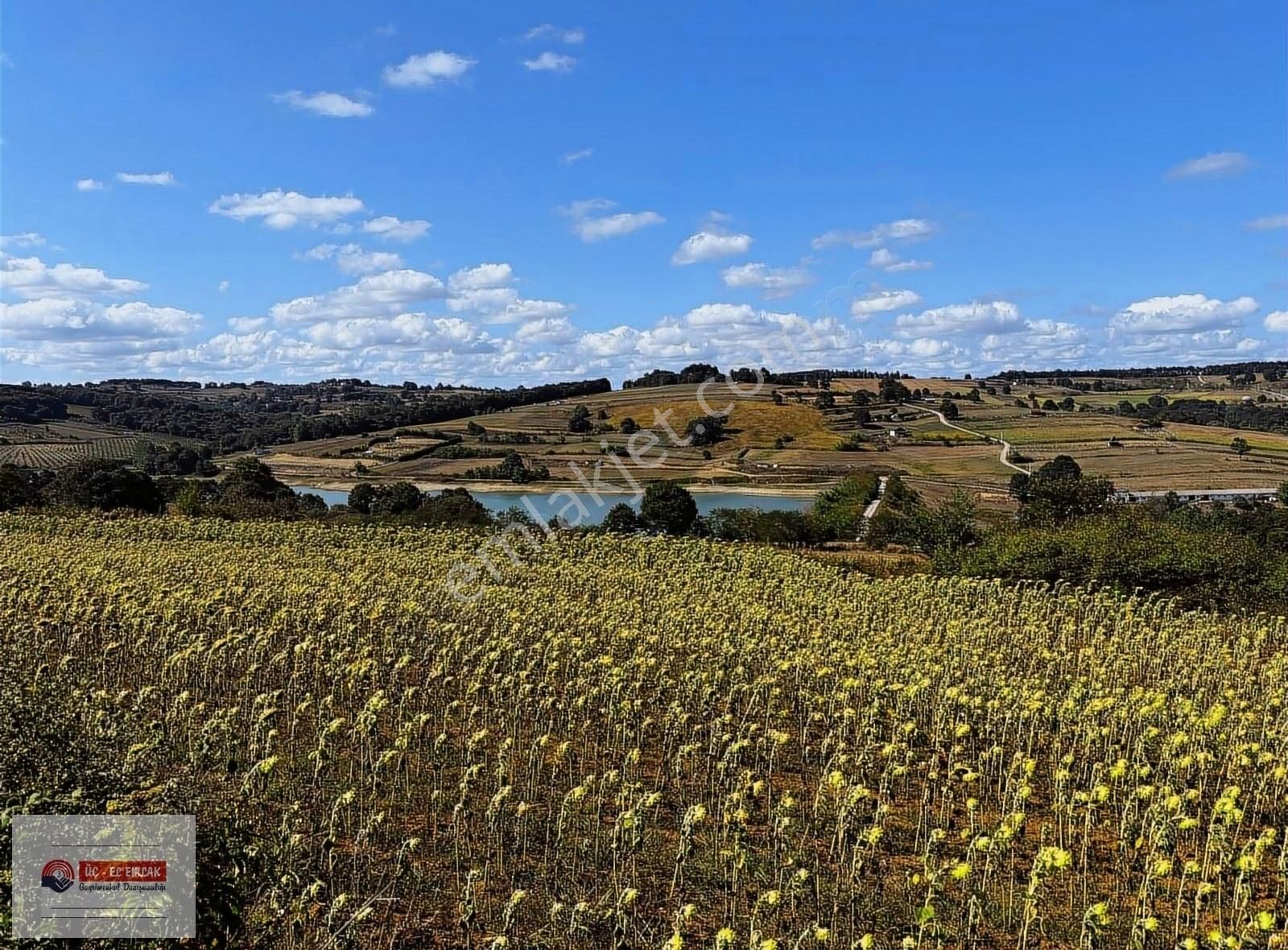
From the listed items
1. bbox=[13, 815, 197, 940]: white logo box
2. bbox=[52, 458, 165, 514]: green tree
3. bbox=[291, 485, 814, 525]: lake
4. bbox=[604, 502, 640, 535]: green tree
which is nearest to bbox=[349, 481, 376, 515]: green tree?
bbox=[52, 458, 165, 514]: green tree

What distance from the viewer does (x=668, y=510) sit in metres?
39.2

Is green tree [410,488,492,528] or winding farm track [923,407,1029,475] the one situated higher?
winding farm track [923,407,1029,475]

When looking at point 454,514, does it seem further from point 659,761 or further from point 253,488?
point 659,761

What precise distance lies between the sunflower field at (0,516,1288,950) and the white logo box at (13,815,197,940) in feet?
0.50

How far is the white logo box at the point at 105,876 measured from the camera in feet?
15.1

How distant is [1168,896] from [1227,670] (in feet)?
27.5

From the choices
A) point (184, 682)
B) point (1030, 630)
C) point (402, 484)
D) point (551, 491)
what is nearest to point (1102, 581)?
point (1030, 630)

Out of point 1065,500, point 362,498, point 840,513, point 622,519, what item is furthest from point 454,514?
point 1065,500

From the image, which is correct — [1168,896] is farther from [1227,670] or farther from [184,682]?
[184,682]

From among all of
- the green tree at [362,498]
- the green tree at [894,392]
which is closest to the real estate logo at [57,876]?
the green tree at [362,498]

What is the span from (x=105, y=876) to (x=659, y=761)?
Answer: 6683 mm

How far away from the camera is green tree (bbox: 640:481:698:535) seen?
128 feet

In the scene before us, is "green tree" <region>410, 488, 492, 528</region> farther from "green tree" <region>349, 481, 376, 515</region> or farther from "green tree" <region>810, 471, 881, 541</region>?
"green tree" <region>810, 471, 881, 541</region>

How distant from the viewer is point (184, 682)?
12.4 metres
